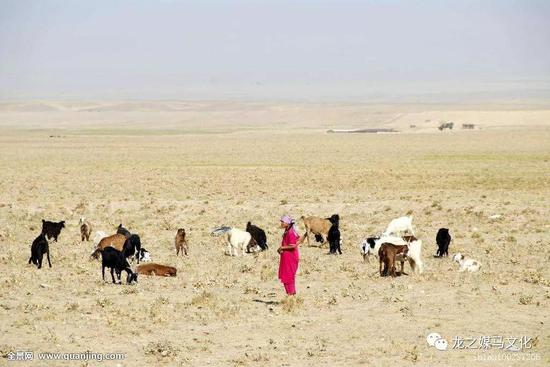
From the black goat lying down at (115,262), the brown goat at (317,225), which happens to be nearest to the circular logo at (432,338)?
the black goat lying down at (115,262)

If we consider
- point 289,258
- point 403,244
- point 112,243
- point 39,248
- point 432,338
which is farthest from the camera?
point 112,243

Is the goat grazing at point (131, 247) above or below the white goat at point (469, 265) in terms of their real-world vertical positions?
above

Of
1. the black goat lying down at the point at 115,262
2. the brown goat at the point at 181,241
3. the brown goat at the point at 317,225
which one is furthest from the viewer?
the brown goat at the point at 317,225

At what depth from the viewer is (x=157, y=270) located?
52.1 feet

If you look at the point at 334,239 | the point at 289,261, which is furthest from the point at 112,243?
the point at 289,261

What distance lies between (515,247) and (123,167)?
34441 mm

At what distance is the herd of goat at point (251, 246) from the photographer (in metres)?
15.6

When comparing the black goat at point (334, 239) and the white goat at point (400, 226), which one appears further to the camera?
the white goat at point (400, 226)

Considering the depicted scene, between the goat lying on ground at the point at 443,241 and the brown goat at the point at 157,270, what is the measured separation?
221 inches

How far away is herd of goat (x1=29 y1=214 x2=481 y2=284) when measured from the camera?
15.6 m

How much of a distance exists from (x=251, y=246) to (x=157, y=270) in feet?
11.6

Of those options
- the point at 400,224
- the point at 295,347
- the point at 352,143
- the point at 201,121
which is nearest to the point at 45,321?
the point at 295,347

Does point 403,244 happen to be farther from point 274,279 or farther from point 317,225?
point 317,225

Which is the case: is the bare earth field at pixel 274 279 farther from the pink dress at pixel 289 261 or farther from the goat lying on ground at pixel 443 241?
the pink dress at pixel 289 261
